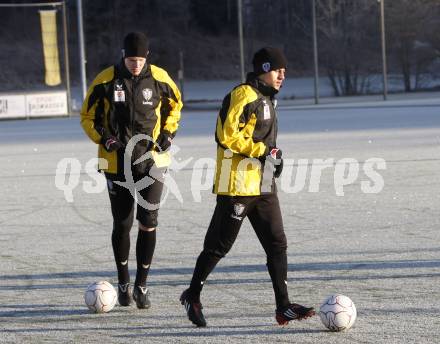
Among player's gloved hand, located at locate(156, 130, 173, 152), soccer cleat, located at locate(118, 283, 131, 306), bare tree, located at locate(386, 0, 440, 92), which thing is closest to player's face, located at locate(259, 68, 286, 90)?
player's gloved hand, located at locate(156, 130, 173, 152)

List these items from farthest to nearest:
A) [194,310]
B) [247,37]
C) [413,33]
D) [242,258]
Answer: [247,37] → [413,33] → [242,258] → [194,310]

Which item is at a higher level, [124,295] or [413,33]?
[124,295]

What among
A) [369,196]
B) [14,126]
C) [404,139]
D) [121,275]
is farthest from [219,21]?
[121,275]

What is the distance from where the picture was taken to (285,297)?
6.95 m

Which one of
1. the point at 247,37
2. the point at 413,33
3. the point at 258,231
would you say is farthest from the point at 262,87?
the point at 247,37

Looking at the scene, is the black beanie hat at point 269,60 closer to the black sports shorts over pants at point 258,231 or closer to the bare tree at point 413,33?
the black sports shorts over pants at point 258,231

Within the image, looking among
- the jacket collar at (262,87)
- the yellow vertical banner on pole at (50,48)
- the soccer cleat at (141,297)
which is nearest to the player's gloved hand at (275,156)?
the jacket collar at (262,87)

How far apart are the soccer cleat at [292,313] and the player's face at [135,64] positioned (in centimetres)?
207

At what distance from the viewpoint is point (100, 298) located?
297 inches

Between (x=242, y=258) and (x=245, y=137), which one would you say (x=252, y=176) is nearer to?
(x=245, y=137)

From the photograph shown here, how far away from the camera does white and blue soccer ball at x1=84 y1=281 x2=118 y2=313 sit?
754cm

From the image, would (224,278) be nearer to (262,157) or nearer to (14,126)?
(262,157)

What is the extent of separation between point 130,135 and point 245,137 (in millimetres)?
1208

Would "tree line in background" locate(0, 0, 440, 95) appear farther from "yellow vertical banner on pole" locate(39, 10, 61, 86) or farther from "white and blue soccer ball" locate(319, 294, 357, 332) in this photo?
"white and blue soccer ball" locate(319, 294, 357, 332)
